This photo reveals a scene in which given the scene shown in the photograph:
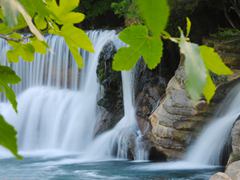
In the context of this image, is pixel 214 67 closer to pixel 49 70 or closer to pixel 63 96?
pixel 63 96

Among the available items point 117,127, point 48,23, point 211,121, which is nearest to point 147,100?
point 117,127

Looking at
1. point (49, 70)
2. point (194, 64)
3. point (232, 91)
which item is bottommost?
point (194, 64)

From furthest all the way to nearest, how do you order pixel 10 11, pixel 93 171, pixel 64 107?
pixel 64 107, pixel 93 171, pixel 10 11

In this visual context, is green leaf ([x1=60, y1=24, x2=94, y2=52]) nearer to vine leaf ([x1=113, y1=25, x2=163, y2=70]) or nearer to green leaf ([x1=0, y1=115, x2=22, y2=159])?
vine leaf ([x1=113, y1=25, x2=163, y2=70])

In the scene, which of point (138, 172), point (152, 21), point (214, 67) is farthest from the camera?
point (138, 172)

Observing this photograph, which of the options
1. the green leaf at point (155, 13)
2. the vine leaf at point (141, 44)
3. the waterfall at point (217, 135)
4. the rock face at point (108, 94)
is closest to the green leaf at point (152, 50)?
the vine leaf at point (141, 44)

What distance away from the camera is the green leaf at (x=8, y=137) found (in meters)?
0.38

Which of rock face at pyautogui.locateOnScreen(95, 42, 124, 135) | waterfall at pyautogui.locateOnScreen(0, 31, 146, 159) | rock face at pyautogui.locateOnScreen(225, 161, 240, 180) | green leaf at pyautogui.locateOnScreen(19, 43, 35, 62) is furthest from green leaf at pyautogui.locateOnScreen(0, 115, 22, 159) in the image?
rock face at pyautogui.locateOnScreen(95, 42, 124, 135)

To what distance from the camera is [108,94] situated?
37.9 feet

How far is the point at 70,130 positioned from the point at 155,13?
11776 mm

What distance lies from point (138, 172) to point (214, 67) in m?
7.49

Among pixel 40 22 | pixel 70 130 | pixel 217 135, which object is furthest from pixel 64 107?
pixel 40 22

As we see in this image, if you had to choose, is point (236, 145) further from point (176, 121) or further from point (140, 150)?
point (140, 150)

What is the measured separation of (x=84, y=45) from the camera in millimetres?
630
